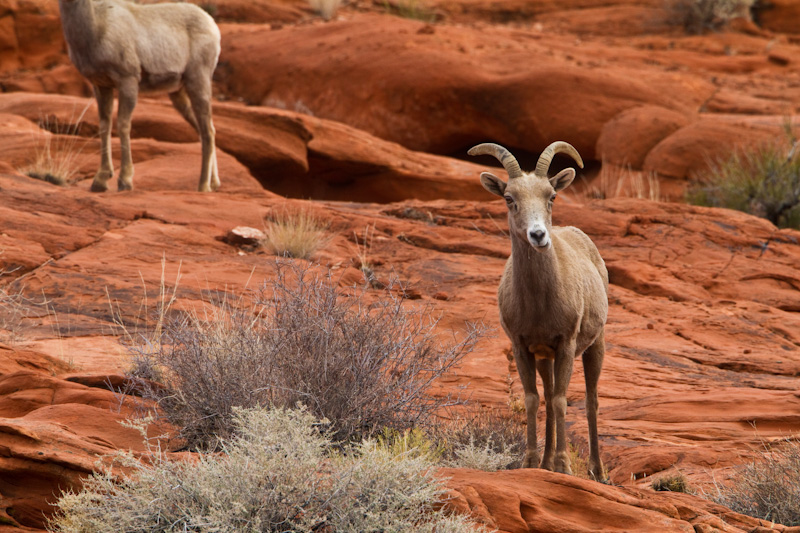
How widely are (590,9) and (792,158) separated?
51.3 ft

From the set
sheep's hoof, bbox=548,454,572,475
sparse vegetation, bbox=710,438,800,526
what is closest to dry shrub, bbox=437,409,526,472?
sheep's hoof, bbox=548,454,572,475

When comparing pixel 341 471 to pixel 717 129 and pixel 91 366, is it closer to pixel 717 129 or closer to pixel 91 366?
pixel 91 366

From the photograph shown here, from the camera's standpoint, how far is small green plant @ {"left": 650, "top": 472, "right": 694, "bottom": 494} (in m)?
5.86

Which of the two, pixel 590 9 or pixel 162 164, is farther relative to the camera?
pixel 590 9

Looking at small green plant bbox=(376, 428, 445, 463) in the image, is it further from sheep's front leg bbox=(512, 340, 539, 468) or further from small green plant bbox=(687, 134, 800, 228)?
small green plant bbox=(687, 134, 800, 228)

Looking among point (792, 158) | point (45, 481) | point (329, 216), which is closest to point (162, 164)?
point (329, 216)

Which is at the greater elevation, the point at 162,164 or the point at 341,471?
the point at 341,471

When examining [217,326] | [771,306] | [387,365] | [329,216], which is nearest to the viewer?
[387,365]

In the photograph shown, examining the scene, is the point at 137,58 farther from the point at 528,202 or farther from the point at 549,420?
the point at 549,420

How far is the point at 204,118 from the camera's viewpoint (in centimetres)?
1275

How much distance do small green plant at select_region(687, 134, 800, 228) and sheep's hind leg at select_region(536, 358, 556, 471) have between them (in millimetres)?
11379

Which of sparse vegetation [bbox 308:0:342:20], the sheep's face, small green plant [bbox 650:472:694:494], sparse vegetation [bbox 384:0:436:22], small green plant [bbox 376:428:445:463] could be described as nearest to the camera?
small green plant [bbox 376:428:445:463]

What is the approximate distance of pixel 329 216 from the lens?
486 inches

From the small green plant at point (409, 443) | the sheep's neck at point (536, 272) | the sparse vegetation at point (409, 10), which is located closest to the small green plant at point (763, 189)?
the sheep's neck at point (536, 272)
